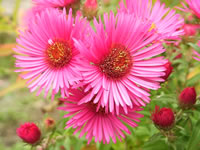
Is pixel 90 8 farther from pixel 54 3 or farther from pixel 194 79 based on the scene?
pixel 194 79

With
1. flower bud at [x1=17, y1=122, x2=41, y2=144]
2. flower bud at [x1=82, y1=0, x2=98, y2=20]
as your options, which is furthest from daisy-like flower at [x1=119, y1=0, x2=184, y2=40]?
flower bud at [x1=17, y1=122, x2=41, y2=144]

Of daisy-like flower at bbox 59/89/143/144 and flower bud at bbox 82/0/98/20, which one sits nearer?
daisy-like flower at bbox 59/89/143/144

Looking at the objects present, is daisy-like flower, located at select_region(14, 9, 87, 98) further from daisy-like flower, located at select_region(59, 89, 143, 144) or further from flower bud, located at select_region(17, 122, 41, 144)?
flower bud, located at select_region(17, 122, 41, 144)

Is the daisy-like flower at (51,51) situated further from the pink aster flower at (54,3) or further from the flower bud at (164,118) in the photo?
the flower bud at (164,118)

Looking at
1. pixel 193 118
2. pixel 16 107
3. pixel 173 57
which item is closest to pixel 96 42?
pixel 173 57

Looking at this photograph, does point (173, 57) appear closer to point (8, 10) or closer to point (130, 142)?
point (130, 142)

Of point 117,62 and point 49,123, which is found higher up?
point 117,62

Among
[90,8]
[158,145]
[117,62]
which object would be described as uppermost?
[90,8]

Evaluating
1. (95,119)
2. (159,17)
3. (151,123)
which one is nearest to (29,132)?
(95,119)
